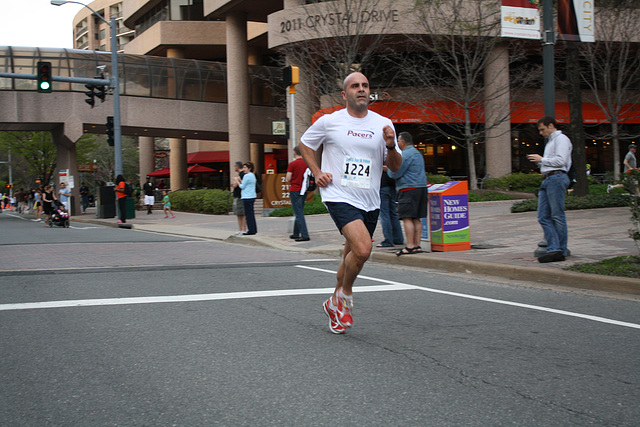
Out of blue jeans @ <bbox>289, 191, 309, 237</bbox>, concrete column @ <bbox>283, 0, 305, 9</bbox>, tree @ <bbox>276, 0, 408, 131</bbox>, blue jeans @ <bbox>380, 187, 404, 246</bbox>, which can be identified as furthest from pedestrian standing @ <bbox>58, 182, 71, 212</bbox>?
blue jeans @ <bbox>380, 187, 404, 246</bbox>

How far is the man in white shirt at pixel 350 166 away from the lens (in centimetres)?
499

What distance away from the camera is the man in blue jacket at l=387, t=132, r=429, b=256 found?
9.56 meters

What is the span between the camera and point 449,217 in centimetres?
986

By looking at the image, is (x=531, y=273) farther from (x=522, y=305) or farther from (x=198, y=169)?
(x=198, y=169)

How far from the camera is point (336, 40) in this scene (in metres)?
27.1

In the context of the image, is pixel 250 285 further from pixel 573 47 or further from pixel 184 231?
pixel 573 47

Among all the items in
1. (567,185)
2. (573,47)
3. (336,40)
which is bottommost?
(567,185)

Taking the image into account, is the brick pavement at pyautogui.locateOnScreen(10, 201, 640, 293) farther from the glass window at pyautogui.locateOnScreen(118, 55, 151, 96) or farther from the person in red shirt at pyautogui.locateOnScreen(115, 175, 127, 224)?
the glass window at pyautogui.locateOnScreen(118, 55, 151, 96)

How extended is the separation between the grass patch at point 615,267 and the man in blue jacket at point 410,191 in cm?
262

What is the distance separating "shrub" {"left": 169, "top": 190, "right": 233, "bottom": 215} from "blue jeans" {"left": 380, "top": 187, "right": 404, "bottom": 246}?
16.9 m

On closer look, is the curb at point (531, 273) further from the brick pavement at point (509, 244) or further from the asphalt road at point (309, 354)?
the asphalt road at point (309, 354)

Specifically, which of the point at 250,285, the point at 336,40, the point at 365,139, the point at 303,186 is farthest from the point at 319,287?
the point at 336,40

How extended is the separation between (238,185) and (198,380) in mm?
10352

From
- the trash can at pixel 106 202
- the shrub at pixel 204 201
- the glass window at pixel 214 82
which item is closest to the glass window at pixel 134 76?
the glass window at pixel 214 82
